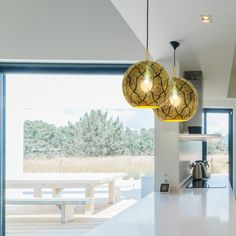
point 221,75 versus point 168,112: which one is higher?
point 221,75

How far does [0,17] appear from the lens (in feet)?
14.6

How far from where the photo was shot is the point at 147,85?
2.29 metres

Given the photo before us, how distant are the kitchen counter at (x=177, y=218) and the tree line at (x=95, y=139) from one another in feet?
4.09

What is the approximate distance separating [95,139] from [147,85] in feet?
8.36

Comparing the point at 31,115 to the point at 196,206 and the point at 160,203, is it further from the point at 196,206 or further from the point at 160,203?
the point at 196,206

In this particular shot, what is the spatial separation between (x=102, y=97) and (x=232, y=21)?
2.38 m

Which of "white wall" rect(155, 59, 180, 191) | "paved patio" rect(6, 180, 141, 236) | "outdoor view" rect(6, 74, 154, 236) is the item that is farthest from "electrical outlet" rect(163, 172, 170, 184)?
"paved patio" rect(6, 180, 141, 236)

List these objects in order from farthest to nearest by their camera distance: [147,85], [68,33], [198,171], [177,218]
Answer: [198,171]
[68,33]
[177,218]
[147,85]

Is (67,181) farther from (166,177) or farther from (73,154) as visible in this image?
(166,177)

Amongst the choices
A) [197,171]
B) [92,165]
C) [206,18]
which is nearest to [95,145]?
[92,165]

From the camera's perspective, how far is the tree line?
4.76m

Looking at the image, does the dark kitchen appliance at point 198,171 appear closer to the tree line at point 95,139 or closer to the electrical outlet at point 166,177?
the tree line at point 95,139

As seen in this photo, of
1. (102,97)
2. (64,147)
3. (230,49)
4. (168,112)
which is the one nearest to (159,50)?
(230,49)

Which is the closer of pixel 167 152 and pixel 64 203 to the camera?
pixel 167 152
